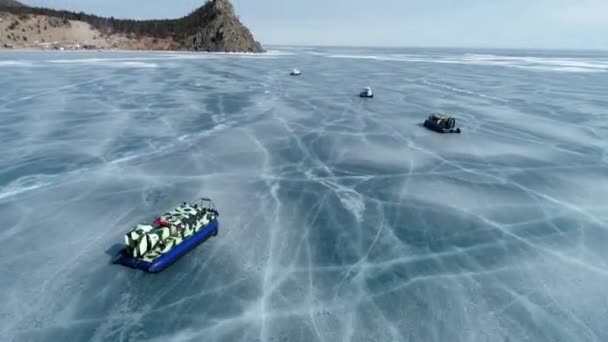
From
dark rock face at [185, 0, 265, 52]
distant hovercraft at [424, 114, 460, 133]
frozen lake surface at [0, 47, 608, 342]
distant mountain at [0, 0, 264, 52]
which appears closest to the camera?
frozen lake surface at [0, 47, 608, 342]

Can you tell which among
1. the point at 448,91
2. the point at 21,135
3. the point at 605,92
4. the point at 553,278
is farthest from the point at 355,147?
the point at 605,92

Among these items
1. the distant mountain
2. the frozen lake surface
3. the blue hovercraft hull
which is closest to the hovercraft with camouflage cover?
the blue hovercraft hull

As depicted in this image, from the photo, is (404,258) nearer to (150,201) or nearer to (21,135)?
(150,201)

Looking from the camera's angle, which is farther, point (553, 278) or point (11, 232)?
point (11, 232)

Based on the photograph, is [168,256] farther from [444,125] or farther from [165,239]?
[444,125]


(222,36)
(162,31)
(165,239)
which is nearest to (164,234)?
(165,239)

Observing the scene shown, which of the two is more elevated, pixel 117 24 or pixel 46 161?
pixel 117 24

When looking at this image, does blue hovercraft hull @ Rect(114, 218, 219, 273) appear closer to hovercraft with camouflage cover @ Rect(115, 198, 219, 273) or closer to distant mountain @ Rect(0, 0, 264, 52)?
hovercraft with camouflage cover @ Rect(115, 198, 219, 273)
